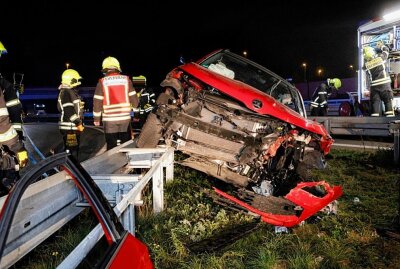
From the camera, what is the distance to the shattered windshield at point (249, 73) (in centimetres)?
507

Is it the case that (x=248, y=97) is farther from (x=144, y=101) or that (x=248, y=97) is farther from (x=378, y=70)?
(x=144, y=101)

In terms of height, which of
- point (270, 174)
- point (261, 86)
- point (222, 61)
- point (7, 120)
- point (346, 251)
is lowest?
point (346, 251)

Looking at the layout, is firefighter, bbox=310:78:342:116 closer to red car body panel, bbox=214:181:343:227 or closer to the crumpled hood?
the crumpled hood

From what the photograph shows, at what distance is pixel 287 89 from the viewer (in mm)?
5438

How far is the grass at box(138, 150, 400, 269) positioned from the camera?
123 inches

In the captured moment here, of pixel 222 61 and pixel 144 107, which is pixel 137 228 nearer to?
pixel 222 61

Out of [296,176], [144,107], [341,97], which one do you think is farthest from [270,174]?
[341,97]

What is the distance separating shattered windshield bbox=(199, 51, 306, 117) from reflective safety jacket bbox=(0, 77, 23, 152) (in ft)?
7.85

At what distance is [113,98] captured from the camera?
5.76 m

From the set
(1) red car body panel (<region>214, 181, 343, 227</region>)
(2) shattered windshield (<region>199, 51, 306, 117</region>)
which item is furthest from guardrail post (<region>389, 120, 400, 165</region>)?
(1) red car body panel (<region>214, 181, 343, 227</region>)

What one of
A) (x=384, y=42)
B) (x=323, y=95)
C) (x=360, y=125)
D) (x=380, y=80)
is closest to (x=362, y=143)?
(x=360, y=125)

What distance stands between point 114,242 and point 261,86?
3682 millimetres

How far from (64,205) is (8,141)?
4.79 feet

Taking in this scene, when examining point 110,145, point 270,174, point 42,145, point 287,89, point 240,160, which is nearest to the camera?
point 240,160
